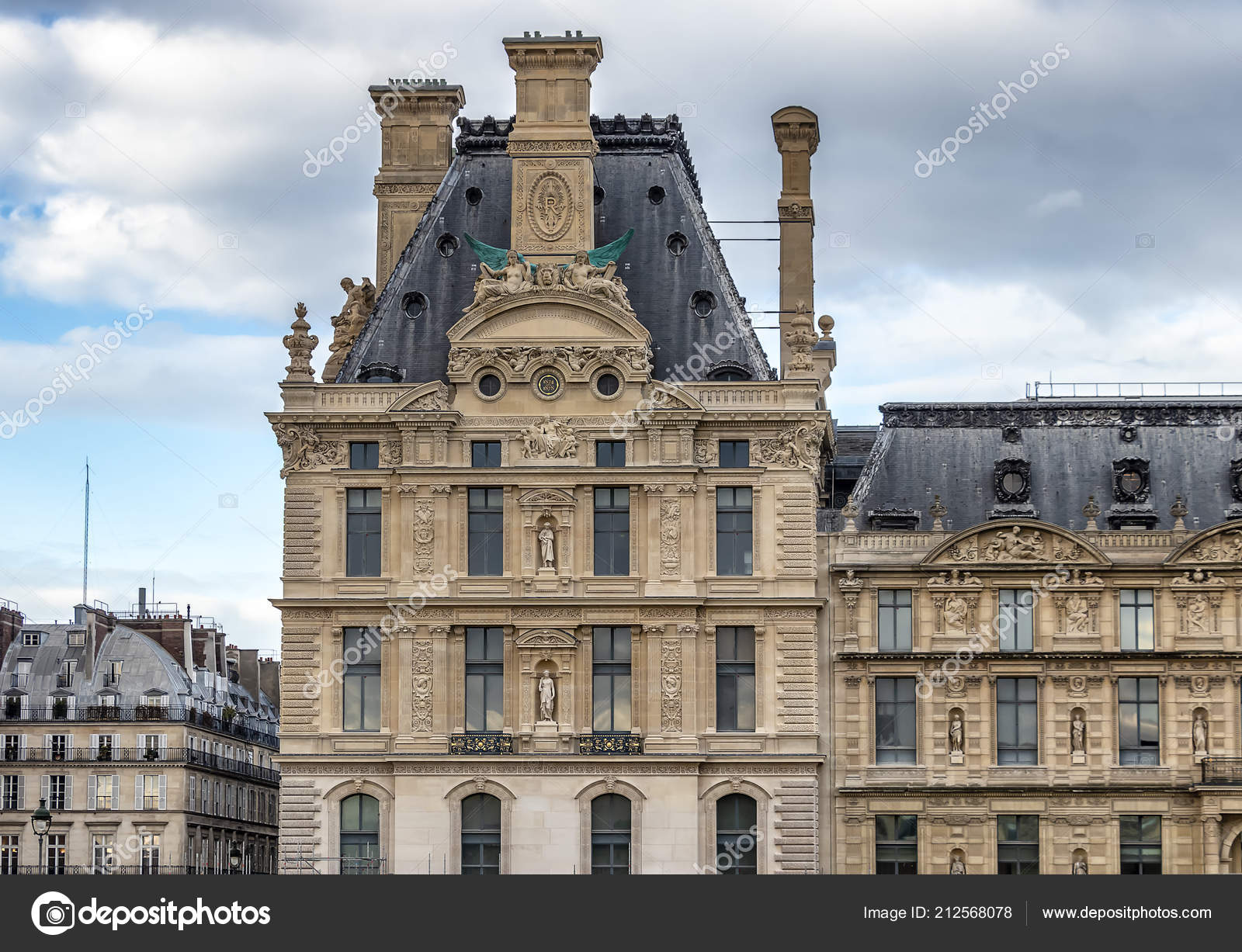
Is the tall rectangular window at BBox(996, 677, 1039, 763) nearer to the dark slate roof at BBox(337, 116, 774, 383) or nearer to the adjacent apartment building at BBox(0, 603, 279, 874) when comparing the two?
the dark slate roof at BBox(337, 116, 774, 383)

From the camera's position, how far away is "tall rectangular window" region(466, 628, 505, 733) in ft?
242

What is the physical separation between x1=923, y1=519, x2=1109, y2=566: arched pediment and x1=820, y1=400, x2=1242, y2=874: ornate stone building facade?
0.05 meters

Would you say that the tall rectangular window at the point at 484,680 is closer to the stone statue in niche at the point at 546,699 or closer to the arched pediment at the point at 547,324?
the stone statue in niche at the point at 546,699

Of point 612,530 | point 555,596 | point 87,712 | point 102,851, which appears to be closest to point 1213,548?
point 612,530

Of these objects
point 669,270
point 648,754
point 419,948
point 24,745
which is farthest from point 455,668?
point 24,745

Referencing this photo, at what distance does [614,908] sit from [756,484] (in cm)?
1910

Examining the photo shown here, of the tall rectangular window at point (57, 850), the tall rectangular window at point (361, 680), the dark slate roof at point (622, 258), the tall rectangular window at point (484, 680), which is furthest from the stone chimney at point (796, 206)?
the tall rectangular window at point (57, 850)

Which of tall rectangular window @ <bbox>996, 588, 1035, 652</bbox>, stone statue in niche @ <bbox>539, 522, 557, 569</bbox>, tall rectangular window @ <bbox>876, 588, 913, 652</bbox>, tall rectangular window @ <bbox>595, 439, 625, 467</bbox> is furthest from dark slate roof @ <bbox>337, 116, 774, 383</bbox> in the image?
tall rectangular window @ <bbox>996, 588, 1035, 652</bbox>

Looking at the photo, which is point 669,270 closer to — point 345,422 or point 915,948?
point 345,422

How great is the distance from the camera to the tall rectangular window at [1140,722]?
74188 mm

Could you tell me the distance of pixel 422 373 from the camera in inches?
3027

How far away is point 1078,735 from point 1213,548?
704 centimetres
